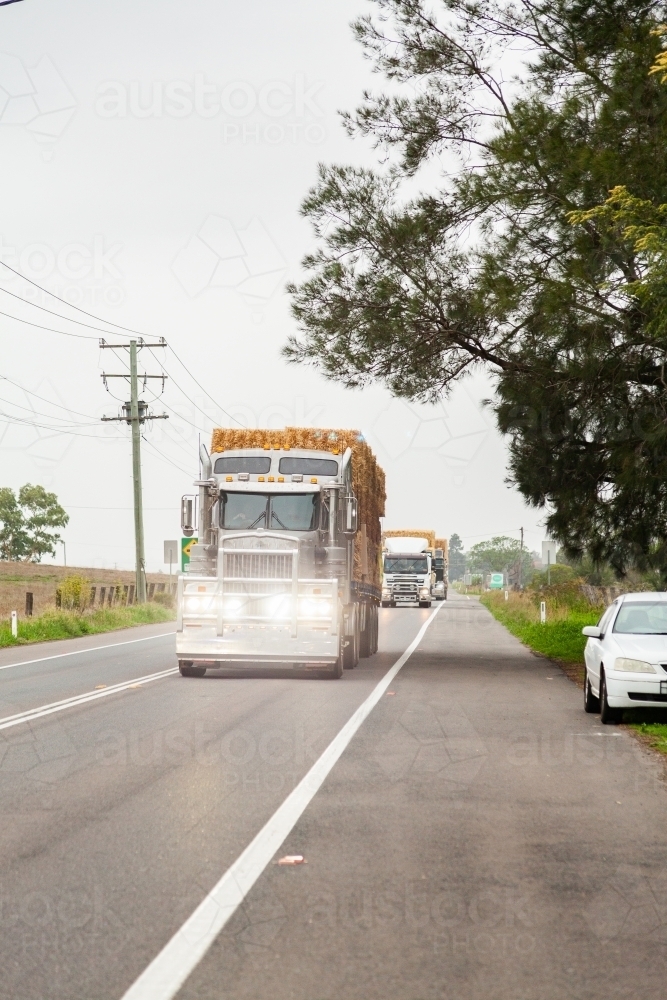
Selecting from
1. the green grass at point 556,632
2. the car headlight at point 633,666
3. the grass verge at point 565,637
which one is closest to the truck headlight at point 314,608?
the grass verge at point 565,637

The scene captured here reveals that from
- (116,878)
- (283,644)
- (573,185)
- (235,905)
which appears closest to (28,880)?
(116,878)

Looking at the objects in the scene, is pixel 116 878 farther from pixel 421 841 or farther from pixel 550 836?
pixel 550 836

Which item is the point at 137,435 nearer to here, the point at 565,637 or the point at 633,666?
the point at 565,637

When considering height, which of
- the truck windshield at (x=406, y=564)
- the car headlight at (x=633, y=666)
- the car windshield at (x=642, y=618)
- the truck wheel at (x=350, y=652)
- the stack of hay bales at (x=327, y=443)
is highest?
the stack of hay bales at (x=327, y=443)

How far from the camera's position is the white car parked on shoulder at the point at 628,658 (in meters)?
13.2

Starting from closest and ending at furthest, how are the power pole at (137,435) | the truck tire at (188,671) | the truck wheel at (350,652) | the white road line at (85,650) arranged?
the truck tire at (188,671) < the truck wheel at (350,652) < the white road line at (85,650) < the power pole at (137,435)

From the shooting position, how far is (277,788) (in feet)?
30.6

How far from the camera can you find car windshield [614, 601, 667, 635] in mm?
14491

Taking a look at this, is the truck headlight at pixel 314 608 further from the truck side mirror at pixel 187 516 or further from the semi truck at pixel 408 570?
the semi truck at pixel 408 570

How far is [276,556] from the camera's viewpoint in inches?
797

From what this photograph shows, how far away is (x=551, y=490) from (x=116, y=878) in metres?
16.2

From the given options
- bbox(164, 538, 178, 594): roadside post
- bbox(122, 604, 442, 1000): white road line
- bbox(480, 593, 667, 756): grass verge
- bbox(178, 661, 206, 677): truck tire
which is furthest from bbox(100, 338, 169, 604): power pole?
bbox(122, 604, 442, 1000): white road line

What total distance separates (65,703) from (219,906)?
9.87 metres

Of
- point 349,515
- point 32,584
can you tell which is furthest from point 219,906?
point 32,584
